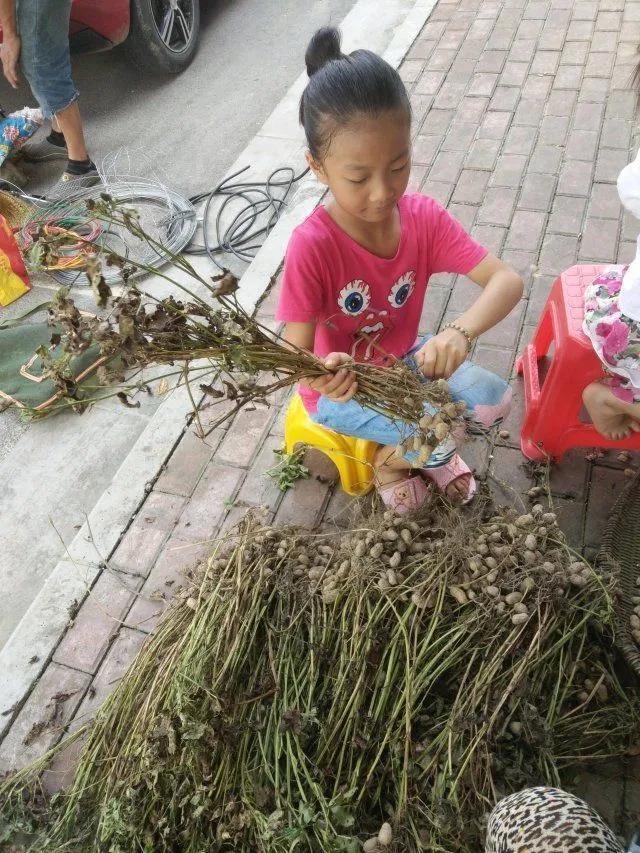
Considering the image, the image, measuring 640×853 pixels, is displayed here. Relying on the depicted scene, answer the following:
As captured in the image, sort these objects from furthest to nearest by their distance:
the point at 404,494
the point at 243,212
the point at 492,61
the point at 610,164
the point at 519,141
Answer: the point at 492,61, the point at 243,212, the point at 519,141, the point at 610,164, the point at 404,494

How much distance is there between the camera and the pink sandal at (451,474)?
2.26 metres

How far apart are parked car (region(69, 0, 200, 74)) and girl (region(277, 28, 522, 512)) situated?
3569 mm

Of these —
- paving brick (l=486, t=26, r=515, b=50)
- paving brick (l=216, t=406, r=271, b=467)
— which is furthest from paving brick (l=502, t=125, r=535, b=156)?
paving brick (l=216, t=406, r=271, b=467)

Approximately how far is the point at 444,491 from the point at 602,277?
0.89 meters

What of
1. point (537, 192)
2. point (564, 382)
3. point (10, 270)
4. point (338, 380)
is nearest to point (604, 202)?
point (537, 192)

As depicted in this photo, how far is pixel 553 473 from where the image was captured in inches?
93.4

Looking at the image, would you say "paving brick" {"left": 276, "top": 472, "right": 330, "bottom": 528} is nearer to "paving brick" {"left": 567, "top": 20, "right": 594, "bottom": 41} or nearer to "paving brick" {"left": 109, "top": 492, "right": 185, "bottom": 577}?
"paving brick" {"left": 109, "top": 492, "right": 185, "bottom": 577}

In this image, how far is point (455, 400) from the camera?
207cm

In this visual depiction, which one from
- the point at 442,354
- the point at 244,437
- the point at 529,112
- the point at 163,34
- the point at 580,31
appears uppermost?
the point at 163,34

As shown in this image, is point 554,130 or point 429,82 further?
point 429,82

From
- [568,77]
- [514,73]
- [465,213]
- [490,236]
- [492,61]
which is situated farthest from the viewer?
[492,61]

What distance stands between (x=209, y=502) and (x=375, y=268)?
1.15 m

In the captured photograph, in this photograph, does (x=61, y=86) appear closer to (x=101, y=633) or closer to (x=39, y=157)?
(x=39, y=157)

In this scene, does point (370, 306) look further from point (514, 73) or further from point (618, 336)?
point (514, 73)
